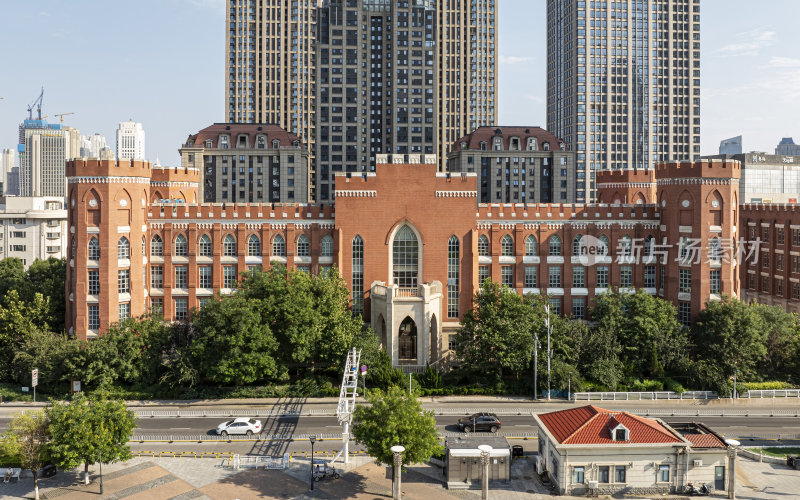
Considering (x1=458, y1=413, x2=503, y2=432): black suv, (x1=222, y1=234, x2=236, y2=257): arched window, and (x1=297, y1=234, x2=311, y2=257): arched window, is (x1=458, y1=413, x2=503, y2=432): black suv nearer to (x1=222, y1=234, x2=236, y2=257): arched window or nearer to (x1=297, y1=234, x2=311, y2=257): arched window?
(x1=297, y1=234, x2=311, y2=257): arched window

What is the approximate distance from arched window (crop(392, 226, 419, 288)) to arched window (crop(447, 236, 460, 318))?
351 cm

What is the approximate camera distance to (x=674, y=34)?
176m

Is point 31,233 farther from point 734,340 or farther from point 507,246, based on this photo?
point 734,340

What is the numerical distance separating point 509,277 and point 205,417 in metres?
35.2

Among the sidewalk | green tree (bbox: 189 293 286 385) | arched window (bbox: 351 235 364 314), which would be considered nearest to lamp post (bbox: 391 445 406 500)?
the sidewalk

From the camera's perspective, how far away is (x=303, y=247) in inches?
3059

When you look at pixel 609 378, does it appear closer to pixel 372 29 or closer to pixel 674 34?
pixel 372 29

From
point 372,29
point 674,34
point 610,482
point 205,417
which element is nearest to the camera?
point 610,482

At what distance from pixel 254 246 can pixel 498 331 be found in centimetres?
2809

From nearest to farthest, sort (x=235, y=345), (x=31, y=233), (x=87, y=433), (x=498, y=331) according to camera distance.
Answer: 1. (x=87, y=433)
2. (x=235, y=345)
3. (x=498, y=331)
4. (x=31, y=233)

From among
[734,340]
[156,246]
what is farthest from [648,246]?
[156,246]

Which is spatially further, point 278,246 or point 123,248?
point 278,246

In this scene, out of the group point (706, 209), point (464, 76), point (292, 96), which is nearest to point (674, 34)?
point (464, 76)

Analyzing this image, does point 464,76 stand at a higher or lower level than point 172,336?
higher
